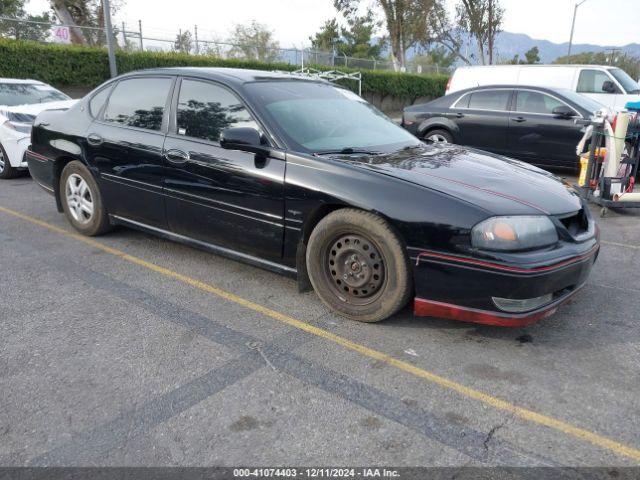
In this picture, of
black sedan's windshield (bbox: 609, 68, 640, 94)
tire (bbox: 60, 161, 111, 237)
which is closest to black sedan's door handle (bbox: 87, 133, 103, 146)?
tire (bbox: 60, 161, 111, 237)

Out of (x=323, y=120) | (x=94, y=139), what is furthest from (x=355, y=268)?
(x=94, y=139)

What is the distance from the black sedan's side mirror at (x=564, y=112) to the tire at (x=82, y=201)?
22.4 feet

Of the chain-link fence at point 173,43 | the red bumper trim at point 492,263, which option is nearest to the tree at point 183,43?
the chain-link fence at point 173,43

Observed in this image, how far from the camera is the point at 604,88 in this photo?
11.6 metres

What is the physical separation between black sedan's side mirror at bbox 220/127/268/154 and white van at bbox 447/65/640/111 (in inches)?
367

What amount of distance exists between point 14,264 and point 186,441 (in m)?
2.98

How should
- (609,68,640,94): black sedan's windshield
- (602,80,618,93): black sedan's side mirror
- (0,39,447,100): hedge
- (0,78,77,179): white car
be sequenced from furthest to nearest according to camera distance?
(0,39,447,100): hedge → (609,68,640,94): black sedan's windshield → (602,80,618,93): black sedan's side mirror → (0,78,77,179): white car

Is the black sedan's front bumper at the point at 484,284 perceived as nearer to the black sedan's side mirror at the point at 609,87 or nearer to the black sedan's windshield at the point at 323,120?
the black sedan's windshield at the point at 323,120

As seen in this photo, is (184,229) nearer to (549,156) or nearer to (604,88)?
(549,156)

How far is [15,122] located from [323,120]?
5.92 metres

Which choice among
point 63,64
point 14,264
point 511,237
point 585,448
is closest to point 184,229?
point 14,264

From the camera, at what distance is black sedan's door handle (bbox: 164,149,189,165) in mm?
4094

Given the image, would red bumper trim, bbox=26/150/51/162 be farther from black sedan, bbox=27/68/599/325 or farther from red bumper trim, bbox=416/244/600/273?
red bumper trim, bbox=416/244/600/273

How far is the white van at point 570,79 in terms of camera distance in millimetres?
11633
